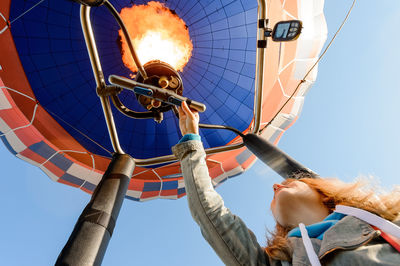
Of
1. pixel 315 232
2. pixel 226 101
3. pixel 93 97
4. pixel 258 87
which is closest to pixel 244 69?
pixel 226 101

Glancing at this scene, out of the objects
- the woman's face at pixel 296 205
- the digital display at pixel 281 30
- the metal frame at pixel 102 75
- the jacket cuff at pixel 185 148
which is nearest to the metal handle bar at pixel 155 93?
the metal frame at pixel 102 75

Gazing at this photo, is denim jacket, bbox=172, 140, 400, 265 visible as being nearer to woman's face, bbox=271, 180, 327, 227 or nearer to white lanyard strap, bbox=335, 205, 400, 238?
white lanyard strap, bbox=335, 205, 400, 238

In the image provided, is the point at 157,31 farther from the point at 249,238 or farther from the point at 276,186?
the point at 249,238

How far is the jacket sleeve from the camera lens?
2.69 ft

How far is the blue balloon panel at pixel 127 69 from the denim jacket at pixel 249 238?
258 cm

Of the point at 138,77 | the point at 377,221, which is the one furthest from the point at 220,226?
the point at 138,77

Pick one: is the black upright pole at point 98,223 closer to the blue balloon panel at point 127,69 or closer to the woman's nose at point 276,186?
the woman's nose at point 276,186

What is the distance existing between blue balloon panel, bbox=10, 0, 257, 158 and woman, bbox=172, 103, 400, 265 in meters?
2.36

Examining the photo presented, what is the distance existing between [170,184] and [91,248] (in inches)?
128

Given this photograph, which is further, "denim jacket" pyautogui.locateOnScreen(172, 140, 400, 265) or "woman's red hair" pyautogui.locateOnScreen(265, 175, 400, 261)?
"woman's red hair" pyautogui.locateOnScreen(265, 175, 400, 261)

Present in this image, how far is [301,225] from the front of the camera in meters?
0.89

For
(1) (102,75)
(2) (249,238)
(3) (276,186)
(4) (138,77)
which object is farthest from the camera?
(4) (138,77)

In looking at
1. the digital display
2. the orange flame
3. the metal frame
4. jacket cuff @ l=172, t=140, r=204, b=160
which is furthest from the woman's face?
the orange flame

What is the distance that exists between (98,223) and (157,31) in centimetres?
256
